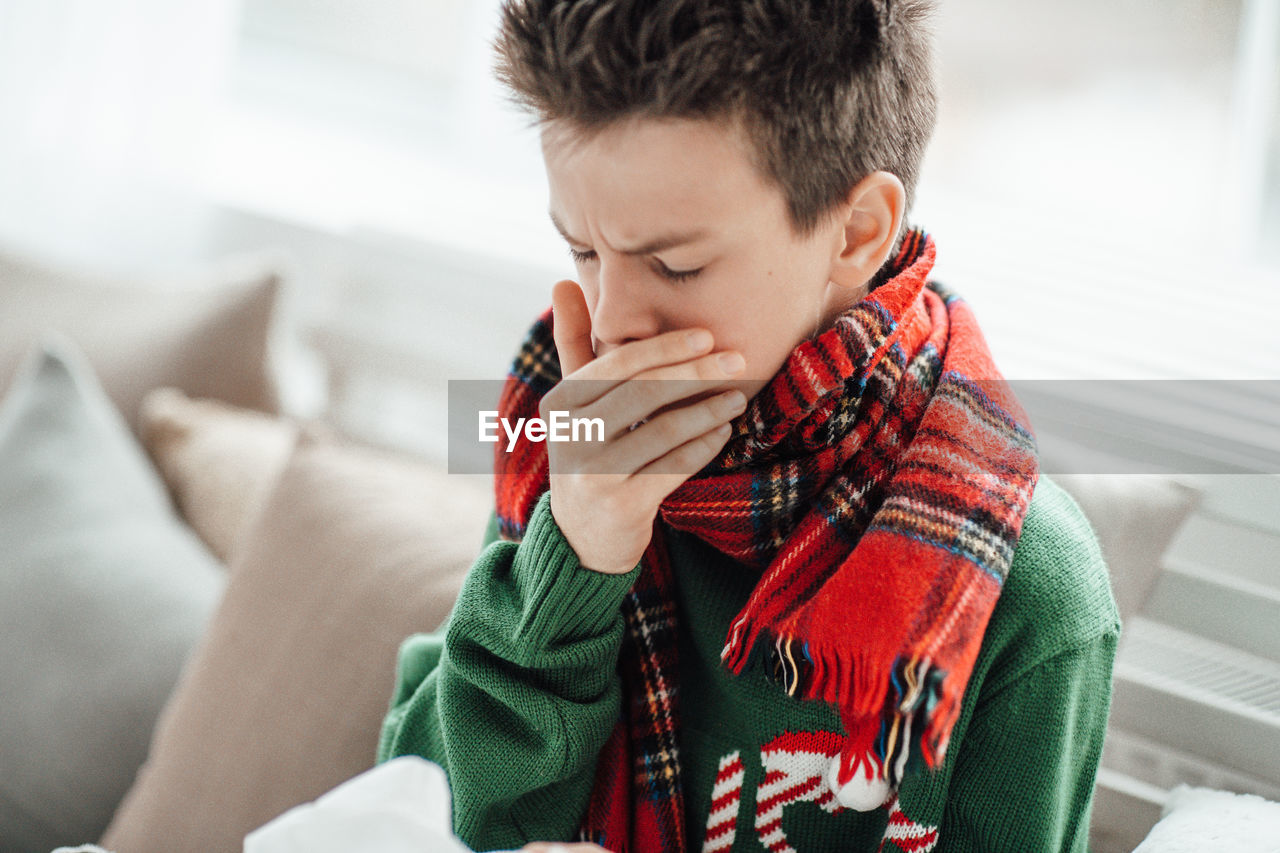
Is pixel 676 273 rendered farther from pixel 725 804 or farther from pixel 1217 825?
pixel 1217 825

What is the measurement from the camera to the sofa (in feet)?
3.46

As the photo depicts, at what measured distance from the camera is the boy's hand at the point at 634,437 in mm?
762

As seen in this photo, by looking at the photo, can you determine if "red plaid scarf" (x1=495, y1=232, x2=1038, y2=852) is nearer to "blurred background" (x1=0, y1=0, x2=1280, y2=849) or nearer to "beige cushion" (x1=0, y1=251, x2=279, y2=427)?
"blurred background" (x1=0, y1=0, x2=1280, y2=849)

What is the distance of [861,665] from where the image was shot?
0.70 m

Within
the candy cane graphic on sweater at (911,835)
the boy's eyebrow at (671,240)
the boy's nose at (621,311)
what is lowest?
the candy cane graphic on sweater at (911,835)

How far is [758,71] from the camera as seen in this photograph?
0.69 metres

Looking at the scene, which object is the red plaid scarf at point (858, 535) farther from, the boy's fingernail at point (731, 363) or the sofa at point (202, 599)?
the sofa at point (202, 599)

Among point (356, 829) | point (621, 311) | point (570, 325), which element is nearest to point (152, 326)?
point (570, 325)

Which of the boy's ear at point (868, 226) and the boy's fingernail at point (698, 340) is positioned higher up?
the boy's ear at point (868, 226)

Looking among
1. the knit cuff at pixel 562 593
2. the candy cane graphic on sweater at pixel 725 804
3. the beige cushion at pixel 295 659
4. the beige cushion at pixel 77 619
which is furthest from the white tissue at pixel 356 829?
the beige cushion at pixel 77 619

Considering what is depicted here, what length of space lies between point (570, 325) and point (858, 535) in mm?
292

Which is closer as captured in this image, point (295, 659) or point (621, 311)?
point (621, 311)

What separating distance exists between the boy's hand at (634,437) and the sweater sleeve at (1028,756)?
0.97ft

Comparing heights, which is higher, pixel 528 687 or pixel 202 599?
pixel 528 687
